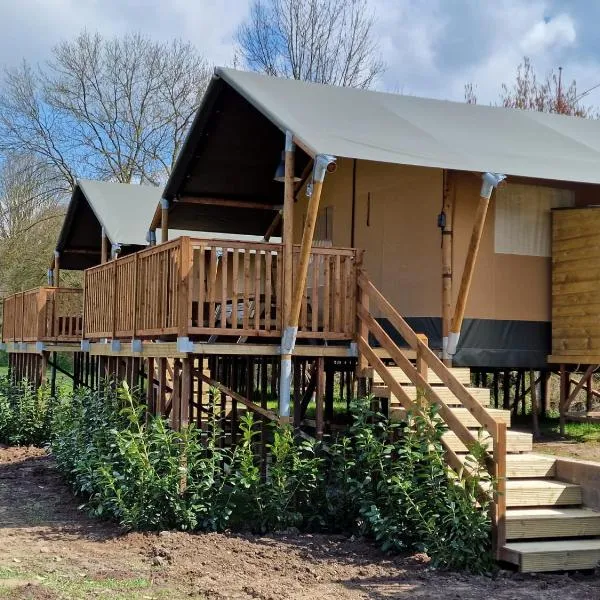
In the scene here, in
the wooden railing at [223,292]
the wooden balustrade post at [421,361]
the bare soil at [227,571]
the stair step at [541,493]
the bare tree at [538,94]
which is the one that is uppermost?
the bare tree at [538,94]

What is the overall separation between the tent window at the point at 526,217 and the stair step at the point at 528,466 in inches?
134

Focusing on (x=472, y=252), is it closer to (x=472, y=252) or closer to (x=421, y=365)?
(x=472, y=252)

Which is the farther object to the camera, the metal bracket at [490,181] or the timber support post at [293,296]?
the metal bracket at [490,181]

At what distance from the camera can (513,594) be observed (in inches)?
275

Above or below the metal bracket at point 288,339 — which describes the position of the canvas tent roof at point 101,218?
above

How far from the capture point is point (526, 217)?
11562 millimetres

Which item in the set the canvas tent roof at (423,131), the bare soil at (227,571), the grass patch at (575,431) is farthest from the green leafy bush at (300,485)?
the grass patch at (575,431)

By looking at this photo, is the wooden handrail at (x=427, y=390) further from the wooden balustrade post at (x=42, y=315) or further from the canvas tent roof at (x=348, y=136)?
the wooden balustrade post at (x=42, y=315)

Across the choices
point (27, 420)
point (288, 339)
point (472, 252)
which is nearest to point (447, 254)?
point (472, 252)

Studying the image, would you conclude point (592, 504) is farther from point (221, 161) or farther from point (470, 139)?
point (221, 161)

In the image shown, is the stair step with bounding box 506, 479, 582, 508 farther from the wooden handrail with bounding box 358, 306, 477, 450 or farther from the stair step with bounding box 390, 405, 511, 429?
the stair step with bounding box 390, 405, 511, 429

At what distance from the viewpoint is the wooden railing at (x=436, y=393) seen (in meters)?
7.75

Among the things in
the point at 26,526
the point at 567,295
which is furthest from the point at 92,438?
the point at 567,295

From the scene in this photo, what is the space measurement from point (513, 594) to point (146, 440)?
418 cm
